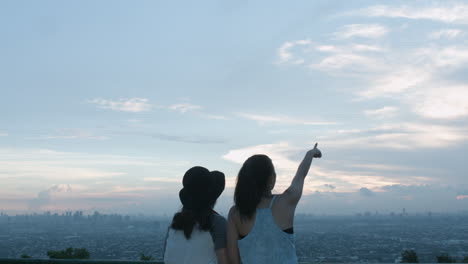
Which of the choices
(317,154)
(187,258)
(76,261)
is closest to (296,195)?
(317,154)

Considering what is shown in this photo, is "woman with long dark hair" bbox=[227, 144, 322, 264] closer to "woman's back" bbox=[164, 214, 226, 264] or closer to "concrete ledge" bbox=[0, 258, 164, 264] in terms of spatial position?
"woman's back" bbox=[164, 214, 226, 264]

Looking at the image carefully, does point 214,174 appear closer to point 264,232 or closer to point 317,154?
point 264,232

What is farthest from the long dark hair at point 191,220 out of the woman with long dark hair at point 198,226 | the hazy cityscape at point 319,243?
the hazy cityscape at point 319,243

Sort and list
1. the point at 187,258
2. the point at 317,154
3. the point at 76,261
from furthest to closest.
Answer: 1. the point at 76,261
2. the point at 317,154
3. the point at 187,258

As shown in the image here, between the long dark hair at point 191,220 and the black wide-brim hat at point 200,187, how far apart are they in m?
0.03

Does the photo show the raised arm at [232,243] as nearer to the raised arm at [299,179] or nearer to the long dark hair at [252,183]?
the long dark hair at [252,183]

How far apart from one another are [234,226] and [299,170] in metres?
0.51

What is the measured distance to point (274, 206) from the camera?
8.98 feet

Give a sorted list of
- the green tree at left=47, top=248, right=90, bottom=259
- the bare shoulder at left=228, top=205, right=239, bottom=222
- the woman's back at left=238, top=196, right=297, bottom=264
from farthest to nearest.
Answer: the green tree at left=47, top=248, right=90, bottom=259
the bare shoulder at left=228, top=205, right=239, bottom=222
the woman's back at left=238, top=196, right=297, bottom=264

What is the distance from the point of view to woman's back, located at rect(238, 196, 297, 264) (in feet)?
8.79

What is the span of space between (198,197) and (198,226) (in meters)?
0.17

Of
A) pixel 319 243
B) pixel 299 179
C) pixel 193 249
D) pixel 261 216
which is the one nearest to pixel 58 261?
pixel 193 249

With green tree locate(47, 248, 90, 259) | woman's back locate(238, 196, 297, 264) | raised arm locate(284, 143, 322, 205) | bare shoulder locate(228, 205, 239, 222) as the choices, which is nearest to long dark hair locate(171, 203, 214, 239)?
bare shoulder locate(228, 205, 239, 222)

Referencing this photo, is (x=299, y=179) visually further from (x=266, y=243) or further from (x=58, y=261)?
(x=58, y=261)
